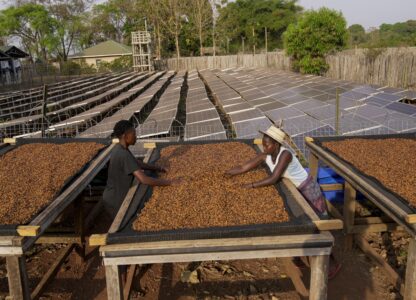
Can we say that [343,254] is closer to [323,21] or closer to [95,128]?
[95,128]

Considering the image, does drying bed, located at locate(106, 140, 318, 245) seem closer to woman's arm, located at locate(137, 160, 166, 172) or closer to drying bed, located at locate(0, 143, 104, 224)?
woman's arm, located at locate(137, 160, 166, 172)

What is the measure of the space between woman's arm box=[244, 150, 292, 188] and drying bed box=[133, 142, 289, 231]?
6cm

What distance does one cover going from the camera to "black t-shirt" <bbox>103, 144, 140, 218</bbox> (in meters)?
3.81

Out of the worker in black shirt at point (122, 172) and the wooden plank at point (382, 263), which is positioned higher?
the worker in black shirt at point (122, 172)

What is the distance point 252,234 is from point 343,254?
2.54 metres

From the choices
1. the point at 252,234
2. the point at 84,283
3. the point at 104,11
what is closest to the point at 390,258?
the point at 252,234

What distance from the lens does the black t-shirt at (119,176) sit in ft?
12.5

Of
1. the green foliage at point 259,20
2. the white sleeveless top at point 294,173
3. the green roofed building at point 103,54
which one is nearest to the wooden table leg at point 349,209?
the white sleeveless top at point 294,173

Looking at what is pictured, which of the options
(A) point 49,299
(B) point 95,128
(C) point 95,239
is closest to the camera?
(C) point 95,239

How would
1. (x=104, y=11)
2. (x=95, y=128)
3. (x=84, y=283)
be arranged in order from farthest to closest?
1. (x=104, y=11)
2. (x=95, y=128)
3. (x=84, y=283)

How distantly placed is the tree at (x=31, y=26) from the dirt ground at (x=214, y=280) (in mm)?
55597

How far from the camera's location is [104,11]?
206 ft

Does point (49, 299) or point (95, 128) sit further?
point (95, 128)

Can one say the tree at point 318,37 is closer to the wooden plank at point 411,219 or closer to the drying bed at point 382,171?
the drying bed at point 382,171
